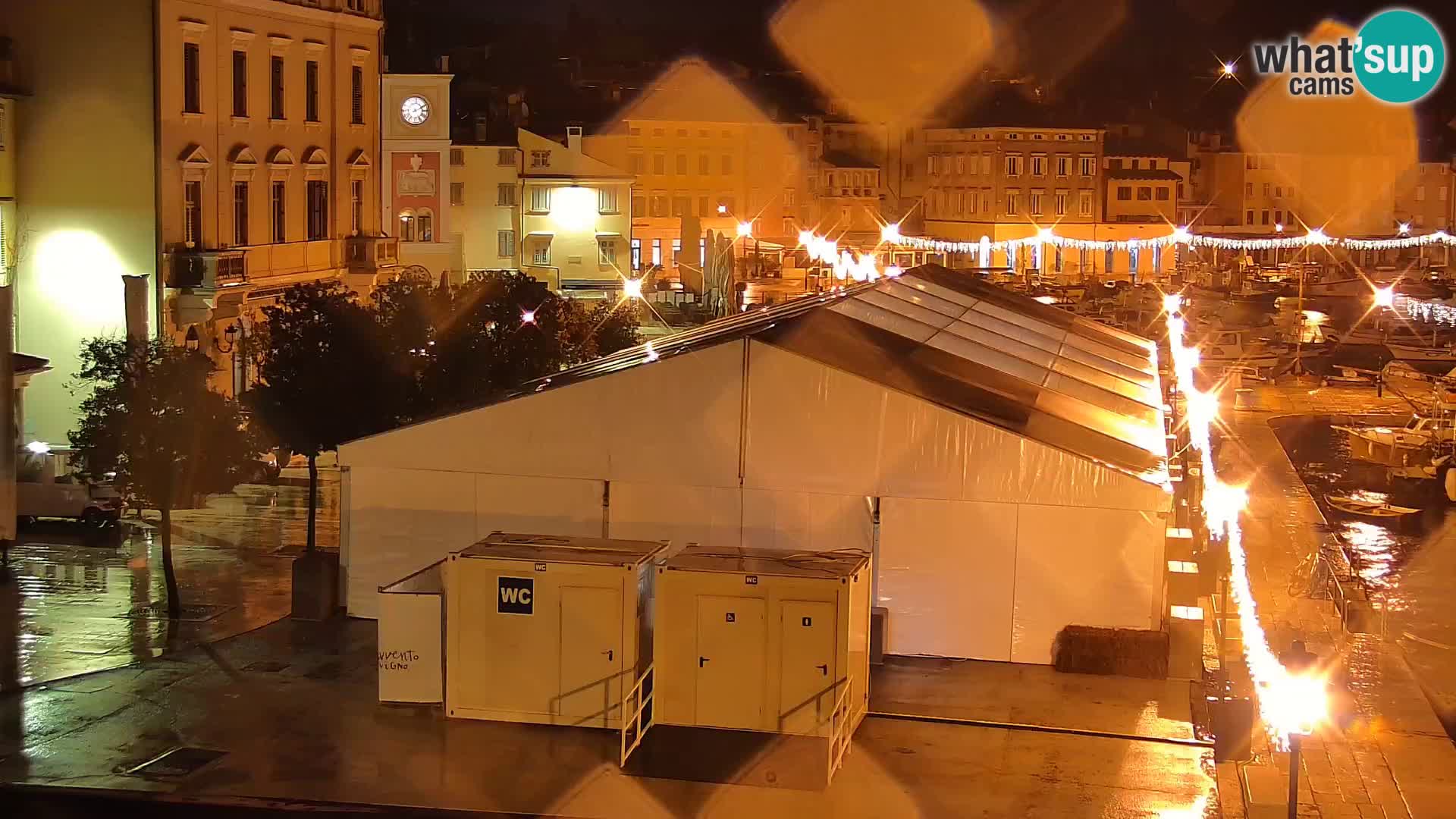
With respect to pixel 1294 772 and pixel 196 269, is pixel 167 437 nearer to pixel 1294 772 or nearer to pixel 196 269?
pixel 1294 772

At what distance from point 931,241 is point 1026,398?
66871 mm

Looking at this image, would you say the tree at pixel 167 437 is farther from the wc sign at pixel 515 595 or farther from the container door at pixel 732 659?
the container door at pixel 732 659

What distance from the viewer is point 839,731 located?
11.5 metres

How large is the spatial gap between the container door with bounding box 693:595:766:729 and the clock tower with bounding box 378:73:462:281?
1254 inches

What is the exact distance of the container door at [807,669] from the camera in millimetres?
11578

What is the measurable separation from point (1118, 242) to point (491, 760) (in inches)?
3002

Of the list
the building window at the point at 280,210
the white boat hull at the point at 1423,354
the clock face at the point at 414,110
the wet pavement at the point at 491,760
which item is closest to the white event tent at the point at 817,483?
the wet pavement at the point at 491,760

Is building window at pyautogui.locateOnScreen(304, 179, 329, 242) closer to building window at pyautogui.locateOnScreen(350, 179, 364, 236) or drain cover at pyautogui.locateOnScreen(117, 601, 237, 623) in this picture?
building window at pyautogui.locateOnScreen(350, 179, 364, 236)

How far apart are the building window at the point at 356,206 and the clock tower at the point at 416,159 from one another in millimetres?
6622

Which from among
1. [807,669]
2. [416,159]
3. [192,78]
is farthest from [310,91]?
[807,669]

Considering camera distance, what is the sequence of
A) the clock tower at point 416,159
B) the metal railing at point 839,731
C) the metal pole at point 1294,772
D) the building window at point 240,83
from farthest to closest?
the clock tower at point 416,159, the building window at point 240,83, the metal railing at point 839,731, the metal pole at point 1294,772

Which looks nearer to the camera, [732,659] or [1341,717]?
[732,659]

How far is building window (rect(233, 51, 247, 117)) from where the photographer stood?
30.6m

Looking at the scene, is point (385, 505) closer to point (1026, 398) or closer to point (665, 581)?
Answer: point (665, 581)
